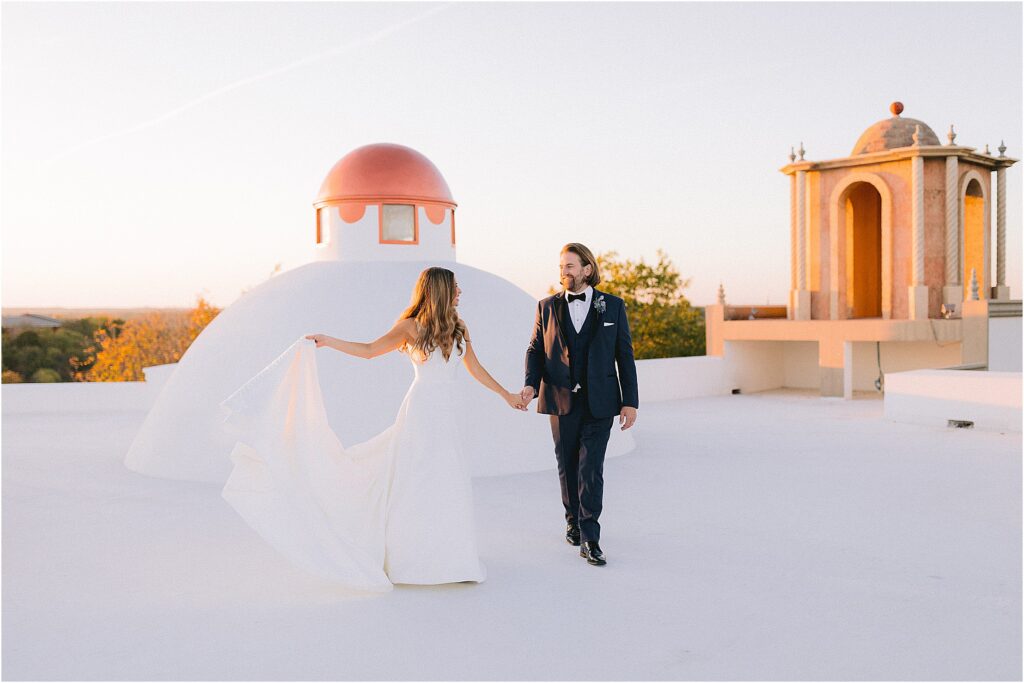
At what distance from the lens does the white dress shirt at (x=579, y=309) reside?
17.5ft

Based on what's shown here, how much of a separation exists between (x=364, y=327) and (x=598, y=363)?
4042 mm

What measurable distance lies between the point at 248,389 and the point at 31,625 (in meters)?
1.59

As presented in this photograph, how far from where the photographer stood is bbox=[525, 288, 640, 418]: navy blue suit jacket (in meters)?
5.21

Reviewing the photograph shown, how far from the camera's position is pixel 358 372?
27.6 ft

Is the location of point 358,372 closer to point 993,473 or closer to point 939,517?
point 939,517

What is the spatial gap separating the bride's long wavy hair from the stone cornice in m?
14.5

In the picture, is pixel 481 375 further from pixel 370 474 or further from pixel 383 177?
pixel 383 177

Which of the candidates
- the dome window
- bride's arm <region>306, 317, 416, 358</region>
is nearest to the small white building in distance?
the dome window

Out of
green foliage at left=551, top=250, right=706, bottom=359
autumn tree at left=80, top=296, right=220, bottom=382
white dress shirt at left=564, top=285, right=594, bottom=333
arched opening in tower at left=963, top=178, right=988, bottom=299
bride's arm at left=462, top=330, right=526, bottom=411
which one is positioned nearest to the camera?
bride's arm at left=462, top=330, right=526, bottom=411

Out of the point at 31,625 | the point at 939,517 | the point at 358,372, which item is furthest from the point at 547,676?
the point at 358,372

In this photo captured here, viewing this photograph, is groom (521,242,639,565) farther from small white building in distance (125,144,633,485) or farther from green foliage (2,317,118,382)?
green foliage (2,317,118,382)

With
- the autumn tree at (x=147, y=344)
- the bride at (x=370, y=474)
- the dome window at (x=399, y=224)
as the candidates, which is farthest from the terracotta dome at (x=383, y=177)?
the autumn tree at (x=147, y=344)

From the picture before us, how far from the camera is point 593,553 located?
522cm

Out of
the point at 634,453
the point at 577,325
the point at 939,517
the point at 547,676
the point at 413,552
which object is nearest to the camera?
the point at 547,676
